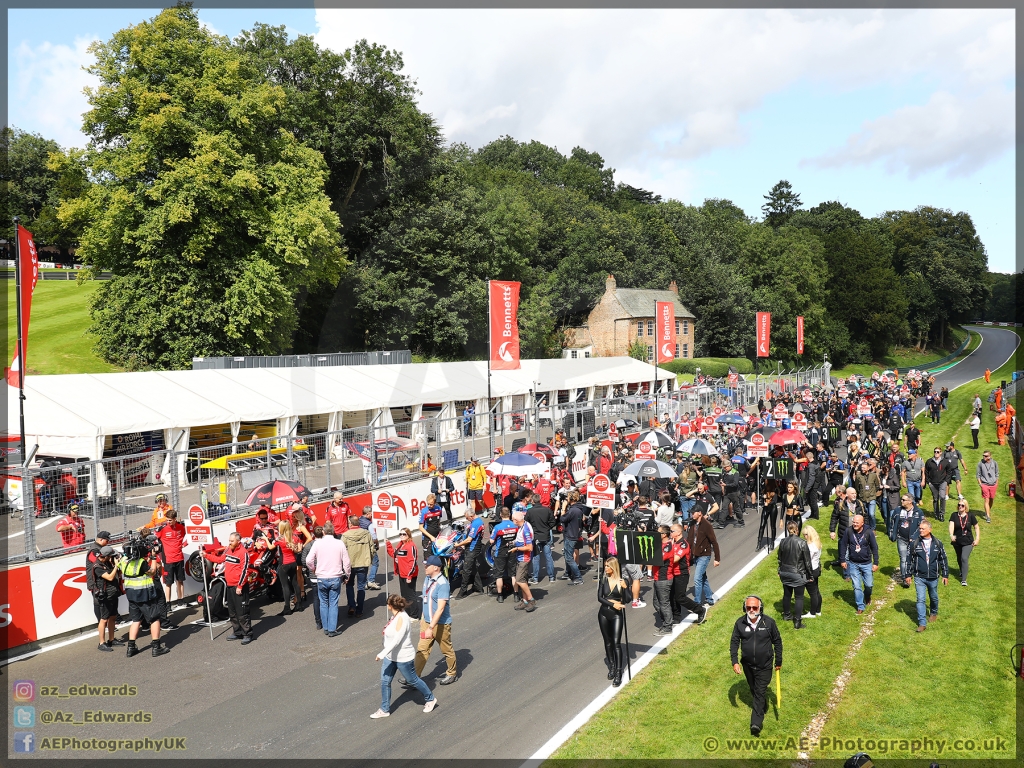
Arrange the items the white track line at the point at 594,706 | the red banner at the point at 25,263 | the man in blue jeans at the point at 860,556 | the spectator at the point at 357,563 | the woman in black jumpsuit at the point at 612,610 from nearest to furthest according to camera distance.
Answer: the white track line at the point at 594,706 → the woman in black jumpsuit at the point at 612,610 → the man in blue jeans at the point at 860,556 → the spectator at the point at 357,563 → the red banner at the point at 25,263

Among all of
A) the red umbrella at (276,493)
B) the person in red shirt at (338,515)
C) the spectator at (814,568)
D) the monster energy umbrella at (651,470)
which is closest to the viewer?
the spectator at (814,568)

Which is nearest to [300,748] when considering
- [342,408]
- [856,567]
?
[856,567]

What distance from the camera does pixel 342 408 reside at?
28.9 meters

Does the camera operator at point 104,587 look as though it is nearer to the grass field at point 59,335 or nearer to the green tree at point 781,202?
the grass field at point 59,335

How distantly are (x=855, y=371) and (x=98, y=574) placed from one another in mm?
89229

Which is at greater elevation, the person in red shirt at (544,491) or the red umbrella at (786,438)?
the red umbrella at (786,438)

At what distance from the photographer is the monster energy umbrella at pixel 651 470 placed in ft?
57.3

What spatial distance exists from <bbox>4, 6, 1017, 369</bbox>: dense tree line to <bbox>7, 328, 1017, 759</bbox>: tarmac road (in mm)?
25459

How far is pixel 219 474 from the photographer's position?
16.1m

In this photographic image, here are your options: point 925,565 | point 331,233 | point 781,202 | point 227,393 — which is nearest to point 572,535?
point 925,565

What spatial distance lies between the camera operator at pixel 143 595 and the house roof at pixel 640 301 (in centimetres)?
6178

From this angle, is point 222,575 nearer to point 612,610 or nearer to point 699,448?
point 612,610

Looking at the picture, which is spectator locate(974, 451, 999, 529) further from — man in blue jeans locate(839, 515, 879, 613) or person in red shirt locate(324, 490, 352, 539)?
person in red shirt locate(324, 490, 352, 539)

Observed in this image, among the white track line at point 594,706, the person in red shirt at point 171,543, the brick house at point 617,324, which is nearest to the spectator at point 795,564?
the white track line at point 594,706
